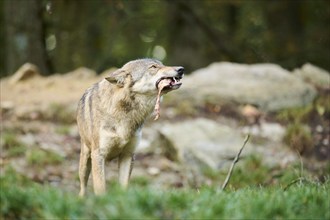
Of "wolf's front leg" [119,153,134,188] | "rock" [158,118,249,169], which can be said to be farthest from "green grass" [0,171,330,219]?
"rock" [158,118,249,169]


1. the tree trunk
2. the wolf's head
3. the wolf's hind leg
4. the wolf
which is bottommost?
the tree trunk

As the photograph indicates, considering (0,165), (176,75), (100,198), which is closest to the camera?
(100,198)

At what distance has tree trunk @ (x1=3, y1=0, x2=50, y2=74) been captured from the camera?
1717 centimetres

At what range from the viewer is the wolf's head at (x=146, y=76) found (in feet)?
25.1

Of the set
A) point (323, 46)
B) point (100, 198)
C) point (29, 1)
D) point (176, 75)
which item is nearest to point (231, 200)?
point (100, 198)

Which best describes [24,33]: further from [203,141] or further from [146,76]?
[146,76]

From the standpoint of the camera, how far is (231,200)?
20.7ft

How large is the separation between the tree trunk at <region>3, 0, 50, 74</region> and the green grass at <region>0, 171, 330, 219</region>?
11.2 m

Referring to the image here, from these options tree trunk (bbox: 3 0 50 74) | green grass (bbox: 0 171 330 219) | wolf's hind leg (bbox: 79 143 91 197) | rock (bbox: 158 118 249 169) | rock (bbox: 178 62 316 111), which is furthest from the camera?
tree trunk (bbox: 3 0 50 74)

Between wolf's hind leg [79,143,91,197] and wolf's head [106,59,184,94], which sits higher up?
wolf's head [106,59,184,94]

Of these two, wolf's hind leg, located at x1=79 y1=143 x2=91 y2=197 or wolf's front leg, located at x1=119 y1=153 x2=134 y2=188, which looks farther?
wolf's hind leg, located at x1=79 y1=143 x2=91 y2=197

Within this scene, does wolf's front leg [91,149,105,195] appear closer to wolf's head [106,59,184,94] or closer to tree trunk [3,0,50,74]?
wolf's head [106,59,184,94]

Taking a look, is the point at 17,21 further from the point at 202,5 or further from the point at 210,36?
the point at 202,5

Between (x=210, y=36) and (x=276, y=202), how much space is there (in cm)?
1276
